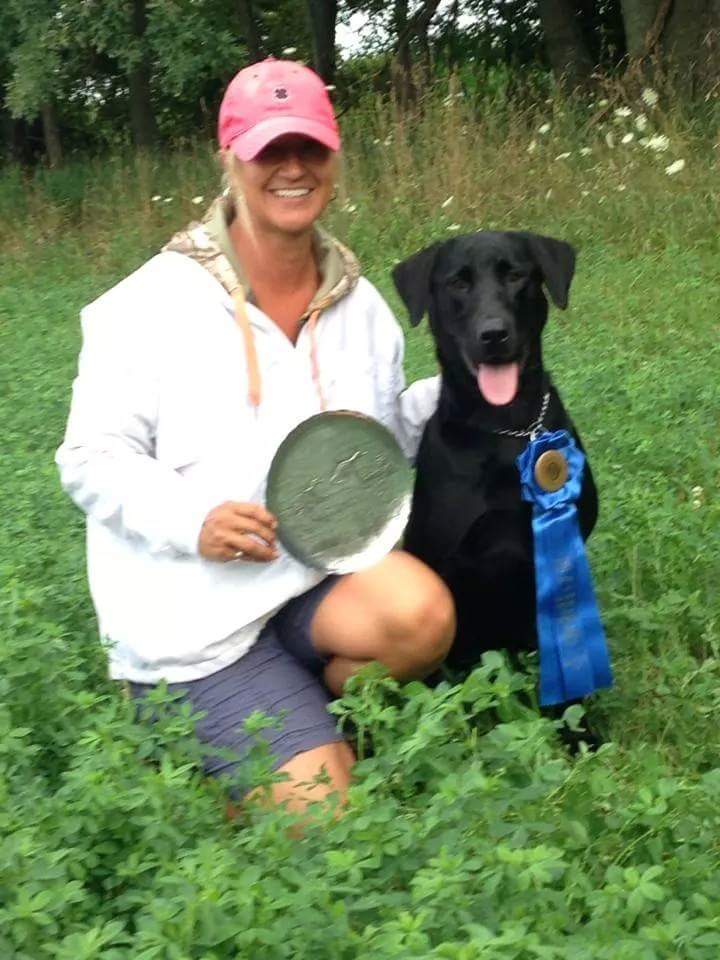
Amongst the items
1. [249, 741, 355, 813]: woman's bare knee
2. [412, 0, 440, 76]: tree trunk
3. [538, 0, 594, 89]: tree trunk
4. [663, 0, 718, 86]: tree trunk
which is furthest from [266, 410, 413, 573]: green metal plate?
[412, 0, 440, 76]: tree trunk

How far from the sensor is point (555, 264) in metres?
3.52

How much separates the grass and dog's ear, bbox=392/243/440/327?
245 millimetres

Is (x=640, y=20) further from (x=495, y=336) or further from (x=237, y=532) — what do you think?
(x=237, y=532)

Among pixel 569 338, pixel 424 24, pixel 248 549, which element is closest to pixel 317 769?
pixel 248 549

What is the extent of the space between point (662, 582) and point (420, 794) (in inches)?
57.4

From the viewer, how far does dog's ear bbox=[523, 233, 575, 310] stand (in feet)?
11.4

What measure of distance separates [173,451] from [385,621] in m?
0.63

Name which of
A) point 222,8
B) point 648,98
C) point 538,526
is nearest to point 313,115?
point 538,526

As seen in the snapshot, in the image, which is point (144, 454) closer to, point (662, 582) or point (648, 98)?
point (662, 582)

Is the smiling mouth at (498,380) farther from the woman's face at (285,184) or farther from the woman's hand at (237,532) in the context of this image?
the woman's hand at (237,532)

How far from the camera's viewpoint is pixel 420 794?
104 inches

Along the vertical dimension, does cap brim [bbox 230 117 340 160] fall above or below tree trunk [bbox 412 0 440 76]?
below

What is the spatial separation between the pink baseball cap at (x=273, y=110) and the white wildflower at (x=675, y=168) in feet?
16.1

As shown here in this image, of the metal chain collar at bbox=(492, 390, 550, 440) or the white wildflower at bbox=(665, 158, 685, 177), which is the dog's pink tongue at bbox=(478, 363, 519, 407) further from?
the white wildflower at bbox=(665, 158, 685, 177)
